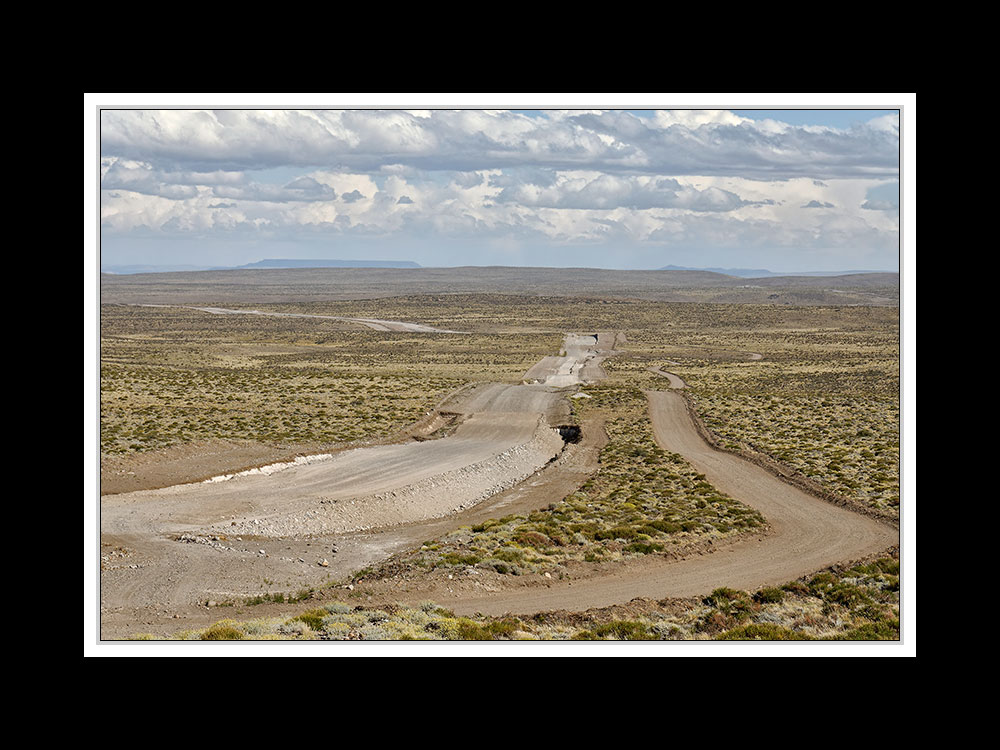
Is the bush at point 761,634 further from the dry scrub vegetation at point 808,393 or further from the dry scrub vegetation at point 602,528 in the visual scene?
the dry scrub vegetation at point 808,393

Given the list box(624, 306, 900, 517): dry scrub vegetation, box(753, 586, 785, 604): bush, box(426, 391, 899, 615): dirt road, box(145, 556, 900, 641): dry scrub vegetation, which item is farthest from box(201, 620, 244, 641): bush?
box(624, 306, 900, 517): dry scrub vegetation

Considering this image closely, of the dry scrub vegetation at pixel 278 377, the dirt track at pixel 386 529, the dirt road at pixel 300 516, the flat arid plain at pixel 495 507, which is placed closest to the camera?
the flat arid plain at pixel 495 507

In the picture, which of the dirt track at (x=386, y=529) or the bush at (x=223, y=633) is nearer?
the bush at (x=223, y=633)

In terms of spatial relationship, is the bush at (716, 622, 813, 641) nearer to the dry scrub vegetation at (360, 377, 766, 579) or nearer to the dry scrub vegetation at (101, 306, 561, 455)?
the dry scrub vegetation at (360, 377, 766, 579)

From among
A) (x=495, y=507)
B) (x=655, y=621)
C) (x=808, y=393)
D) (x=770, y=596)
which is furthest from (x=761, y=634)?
(x=808, y=393)

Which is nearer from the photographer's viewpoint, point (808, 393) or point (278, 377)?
point (808, 393)

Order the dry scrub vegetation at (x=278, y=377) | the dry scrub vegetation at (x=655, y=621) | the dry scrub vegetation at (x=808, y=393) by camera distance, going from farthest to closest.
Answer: the dry scrub vegetation at (x=278, y=377), the dry scrub vegetation at (x=808, y=393), the dry scrub vegetation at (x=655, y=621)

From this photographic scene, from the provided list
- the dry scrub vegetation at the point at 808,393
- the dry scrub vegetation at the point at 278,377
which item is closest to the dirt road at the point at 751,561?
the dry scrub vegetation at the point at 808,393

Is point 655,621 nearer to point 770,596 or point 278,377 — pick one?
point 770,596
